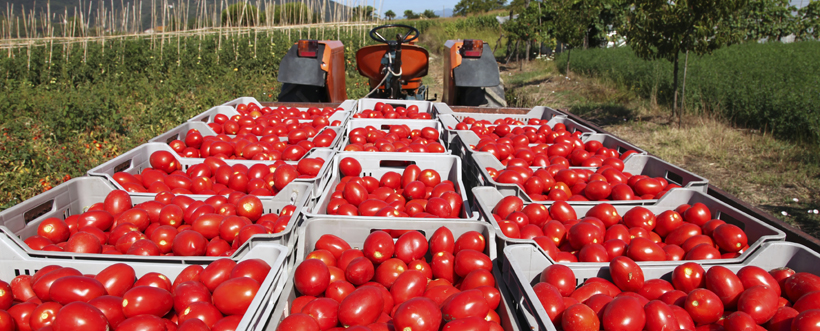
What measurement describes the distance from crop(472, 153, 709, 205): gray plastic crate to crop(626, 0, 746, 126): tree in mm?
5996

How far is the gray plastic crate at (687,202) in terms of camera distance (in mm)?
2070

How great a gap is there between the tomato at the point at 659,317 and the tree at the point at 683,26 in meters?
8.15

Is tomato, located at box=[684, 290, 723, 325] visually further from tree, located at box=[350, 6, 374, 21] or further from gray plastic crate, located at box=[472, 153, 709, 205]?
tree, located at box=[350, 6, 374, 21]

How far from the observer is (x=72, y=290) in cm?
167

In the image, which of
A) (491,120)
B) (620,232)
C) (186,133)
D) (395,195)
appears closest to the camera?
(620,232)

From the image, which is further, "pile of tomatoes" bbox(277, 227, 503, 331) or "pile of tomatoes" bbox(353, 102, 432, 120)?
"pile of tomatoes" bbox(353, 102, 432, 120)

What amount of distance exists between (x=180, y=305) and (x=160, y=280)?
0.22m

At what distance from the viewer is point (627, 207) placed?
274 cm

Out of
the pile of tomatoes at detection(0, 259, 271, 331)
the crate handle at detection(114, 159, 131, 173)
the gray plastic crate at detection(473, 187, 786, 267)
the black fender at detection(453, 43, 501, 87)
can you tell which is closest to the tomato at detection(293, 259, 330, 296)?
the pile of tomatoes at detection(0, 259, 271, 331)

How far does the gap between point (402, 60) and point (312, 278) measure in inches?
209

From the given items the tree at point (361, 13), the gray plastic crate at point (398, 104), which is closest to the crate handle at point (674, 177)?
the gray plastic crate at point (398, 104)

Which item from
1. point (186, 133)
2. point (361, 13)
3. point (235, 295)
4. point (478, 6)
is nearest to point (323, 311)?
point (235, 295)

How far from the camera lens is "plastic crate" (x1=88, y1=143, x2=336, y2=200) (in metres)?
2.83

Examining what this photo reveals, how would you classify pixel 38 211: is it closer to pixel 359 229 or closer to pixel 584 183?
pixel 359 229
